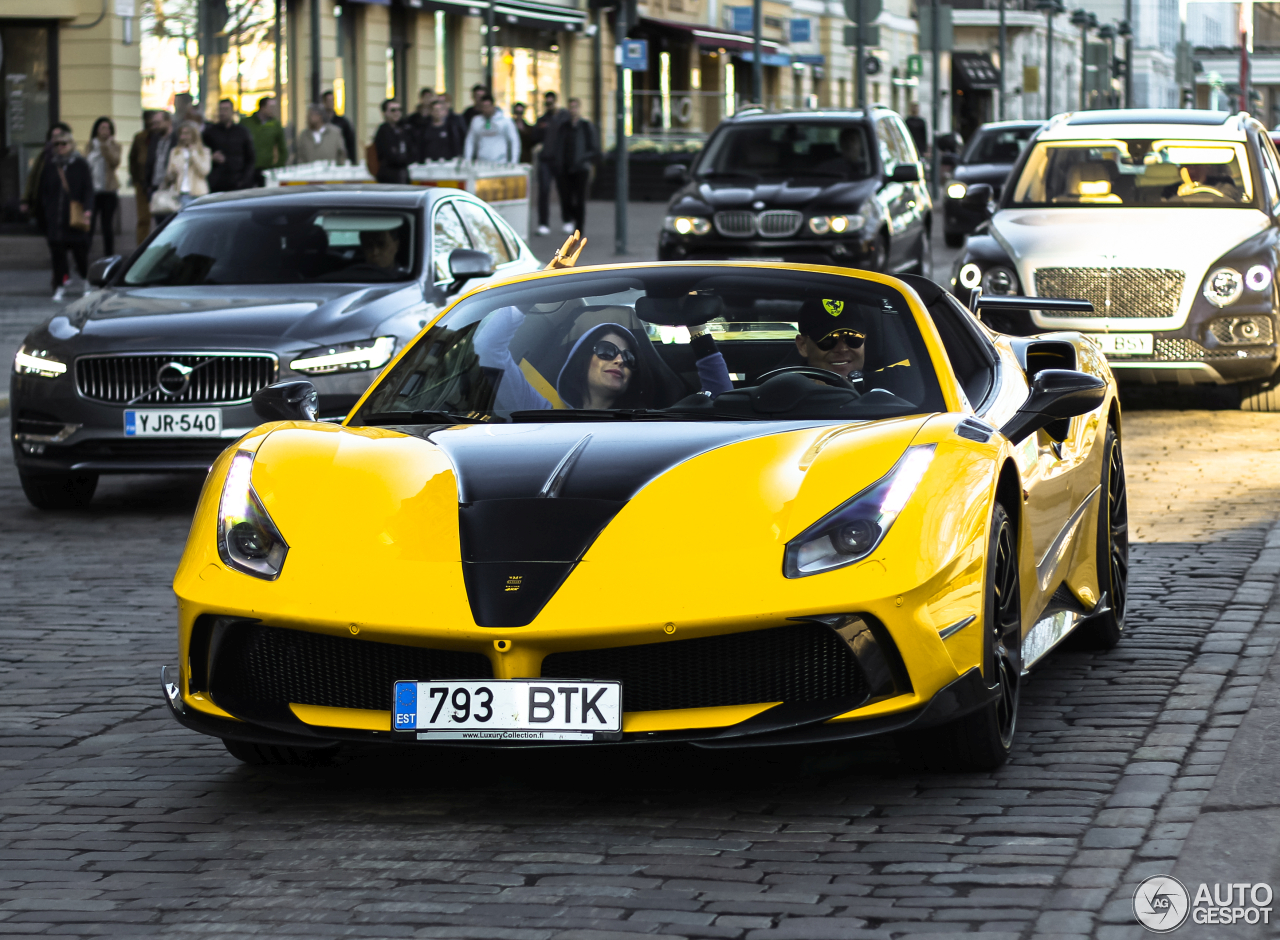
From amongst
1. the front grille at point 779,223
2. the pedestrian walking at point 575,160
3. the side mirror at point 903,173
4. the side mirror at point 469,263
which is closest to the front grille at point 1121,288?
the side mirror at point 469,263

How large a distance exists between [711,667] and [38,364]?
6567 millimetres

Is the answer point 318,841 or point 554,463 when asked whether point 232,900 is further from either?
point 554,463

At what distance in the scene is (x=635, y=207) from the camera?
4091cm

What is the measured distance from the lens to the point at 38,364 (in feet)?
34.2

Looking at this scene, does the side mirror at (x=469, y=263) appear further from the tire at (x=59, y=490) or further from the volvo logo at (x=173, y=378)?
the tire at (x=59, y=490)

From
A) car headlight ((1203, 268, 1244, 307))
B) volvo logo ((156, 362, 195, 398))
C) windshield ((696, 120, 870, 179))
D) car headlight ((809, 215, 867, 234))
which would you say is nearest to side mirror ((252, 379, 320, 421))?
volvo logo ((156, 362, 195, 398))

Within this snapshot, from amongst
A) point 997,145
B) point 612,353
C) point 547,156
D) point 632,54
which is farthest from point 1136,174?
point 997,145

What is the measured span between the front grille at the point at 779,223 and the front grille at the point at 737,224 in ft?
0.30

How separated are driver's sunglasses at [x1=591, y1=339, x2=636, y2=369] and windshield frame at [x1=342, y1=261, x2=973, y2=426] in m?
0.25

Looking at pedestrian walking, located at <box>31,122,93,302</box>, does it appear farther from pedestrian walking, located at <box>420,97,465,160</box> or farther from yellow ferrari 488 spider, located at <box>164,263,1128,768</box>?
yellow ferrari 488 spider, located at <box>164,263,1128,768</box>

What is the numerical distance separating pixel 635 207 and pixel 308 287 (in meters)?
30.2

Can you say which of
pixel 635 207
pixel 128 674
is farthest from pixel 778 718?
pixel 635 207

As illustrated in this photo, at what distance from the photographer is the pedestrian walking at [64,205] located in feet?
72.2

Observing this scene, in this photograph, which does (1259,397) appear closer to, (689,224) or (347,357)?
(347,357)
